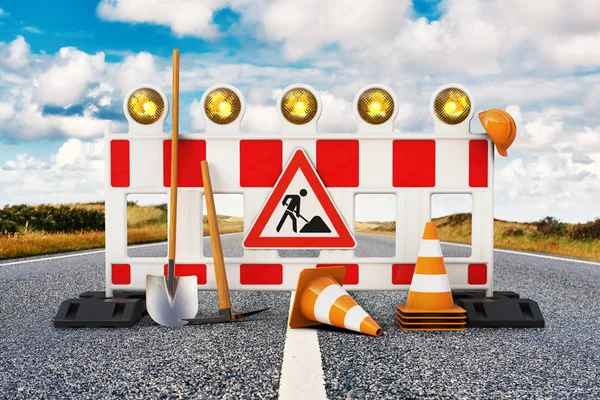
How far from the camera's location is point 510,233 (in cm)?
1702

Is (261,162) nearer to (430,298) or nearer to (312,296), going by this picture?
(312,296)

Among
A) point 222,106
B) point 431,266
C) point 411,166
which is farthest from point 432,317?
point 222,106

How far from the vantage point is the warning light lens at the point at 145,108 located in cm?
490

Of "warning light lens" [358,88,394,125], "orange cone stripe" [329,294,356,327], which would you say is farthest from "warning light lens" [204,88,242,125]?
"orange cone stripe" [329,294,356,327]

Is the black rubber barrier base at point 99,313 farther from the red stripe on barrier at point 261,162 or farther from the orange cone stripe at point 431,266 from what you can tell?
the orange cone stripe at point 431,266

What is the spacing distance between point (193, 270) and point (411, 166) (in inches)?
79.8

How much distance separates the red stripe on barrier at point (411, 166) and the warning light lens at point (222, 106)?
137 cm

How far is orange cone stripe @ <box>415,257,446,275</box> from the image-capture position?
460cm

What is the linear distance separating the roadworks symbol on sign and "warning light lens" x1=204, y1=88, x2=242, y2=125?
0.63 metres

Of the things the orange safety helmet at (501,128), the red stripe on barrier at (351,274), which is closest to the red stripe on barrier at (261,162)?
the red stripe on barrier at (351,274)

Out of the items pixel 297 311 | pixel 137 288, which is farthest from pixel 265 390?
pixel 137 288

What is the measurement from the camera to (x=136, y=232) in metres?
16.9

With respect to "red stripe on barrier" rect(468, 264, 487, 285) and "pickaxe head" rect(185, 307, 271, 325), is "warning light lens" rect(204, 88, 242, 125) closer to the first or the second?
"pickaxe head" rect(185, 307, 271, 325)

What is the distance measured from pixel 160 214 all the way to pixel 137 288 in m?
14.6
